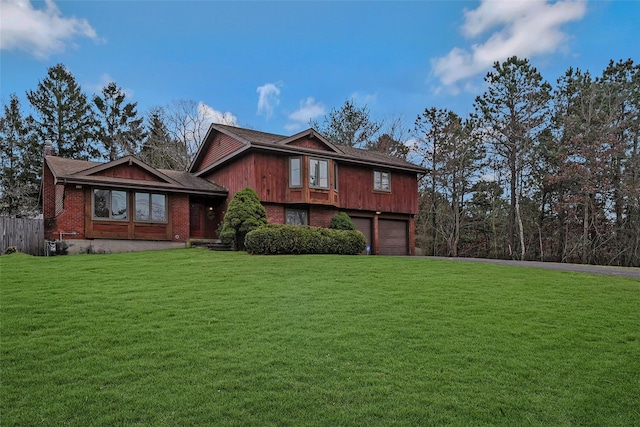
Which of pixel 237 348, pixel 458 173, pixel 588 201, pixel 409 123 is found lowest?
pixel 237 348

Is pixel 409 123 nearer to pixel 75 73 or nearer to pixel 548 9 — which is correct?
pixel 548 9

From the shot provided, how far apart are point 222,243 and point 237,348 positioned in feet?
45.1

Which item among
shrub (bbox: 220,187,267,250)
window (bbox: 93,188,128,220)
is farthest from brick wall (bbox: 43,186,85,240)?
shrub (bbox: 220,187,267,250)

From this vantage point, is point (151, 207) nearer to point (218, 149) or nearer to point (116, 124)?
point (218, 149)

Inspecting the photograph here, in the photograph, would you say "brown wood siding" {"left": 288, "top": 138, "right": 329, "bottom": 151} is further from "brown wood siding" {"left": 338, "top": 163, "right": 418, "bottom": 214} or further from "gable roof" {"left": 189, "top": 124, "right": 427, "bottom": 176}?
"brown wood siding" {"left": 338, "top": 163, "right": 418, "bottom": 214}

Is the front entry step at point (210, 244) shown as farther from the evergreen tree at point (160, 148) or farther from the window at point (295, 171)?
the evergreen tree at point (160, 148)

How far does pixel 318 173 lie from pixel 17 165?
25.8 m

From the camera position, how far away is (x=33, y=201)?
32.2m

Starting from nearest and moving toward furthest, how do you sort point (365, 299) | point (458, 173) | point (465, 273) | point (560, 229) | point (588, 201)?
point (365, 299) < point (465, 273) < point (588, 201) < point (560, 229) < point (458, 173)

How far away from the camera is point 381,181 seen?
23.5m

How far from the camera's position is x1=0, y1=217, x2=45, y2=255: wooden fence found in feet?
56.5

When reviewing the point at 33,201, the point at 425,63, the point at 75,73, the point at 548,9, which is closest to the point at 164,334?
the point at 548,9

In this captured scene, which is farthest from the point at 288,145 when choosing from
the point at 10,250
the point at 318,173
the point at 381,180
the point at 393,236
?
the point at 10,250

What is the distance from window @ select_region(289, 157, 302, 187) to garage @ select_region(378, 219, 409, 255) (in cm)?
583
